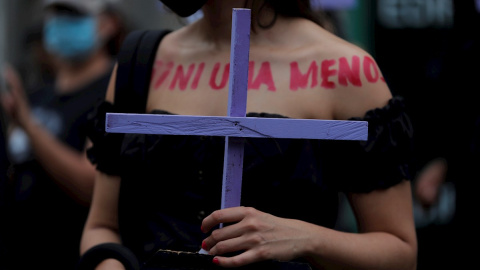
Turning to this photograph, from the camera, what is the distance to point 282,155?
242 centimetres

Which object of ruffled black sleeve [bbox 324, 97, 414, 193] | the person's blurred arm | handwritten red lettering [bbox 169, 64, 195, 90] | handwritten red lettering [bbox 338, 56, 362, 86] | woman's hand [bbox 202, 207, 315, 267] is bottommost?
the person's blurred arm

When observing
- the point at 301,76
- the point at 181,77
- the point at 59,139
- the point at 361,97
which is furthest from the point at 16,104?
the point at 361,97

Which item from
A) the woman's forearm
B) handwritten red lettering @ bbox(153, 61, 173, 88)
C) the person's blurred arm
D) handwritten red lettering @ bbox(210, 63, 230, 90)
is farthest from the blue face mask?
the woman's forearm

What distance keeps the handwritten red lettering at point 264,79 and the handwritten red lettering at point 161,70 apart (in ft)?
0.86

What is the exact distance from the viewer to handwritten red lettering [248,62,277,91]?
2.49 m

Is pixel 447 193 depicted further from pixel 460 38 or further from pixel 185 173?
pixel 185 173

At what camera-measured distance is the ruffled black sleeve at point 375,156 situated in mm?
2447

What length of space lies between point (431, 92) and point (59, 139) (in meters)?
1.95

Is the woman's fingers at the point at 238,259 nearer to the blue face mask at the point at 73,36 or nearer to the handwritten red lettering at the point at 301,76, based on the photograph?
the handwritten red lettering at the point at 301,76

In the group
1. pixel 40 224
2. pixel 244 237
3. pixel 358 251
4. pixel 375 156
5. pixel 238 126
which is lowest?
pixel 40 224

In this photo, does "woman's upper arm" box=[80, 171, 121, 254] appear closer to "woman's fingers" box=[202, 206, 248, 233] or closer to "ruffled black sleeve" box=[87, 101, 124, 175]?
"ruffled black sleeve" box=[87, 101, 124, 175]

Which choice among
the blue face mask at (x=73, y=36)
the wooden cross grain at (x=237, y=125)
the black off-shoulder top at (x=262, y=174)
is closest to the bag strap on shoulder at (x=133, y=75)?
the black off-shoulder top at (x=262, y=174)

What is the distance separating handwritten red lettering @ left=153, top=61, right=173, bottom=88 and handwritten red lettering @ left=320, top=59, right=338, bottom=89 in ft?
1.50

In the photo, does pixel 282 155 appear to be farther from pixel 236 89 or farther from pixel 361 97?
pixel 236 89
